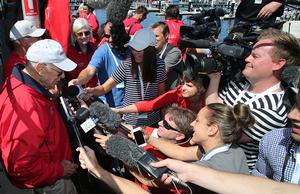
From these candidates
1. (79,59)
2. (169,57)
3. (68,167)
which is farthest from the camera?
(79,59)

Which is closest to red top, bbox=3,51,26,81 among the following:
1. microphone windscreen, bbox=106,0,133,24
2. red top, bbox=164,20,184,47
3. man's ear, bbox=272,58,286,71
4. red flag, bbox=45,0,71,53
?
red flag, bbox=45,0,71,53

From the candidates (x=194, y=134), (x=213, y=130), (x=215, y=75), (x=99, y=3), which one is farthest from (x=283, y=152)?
(x=99, y=3)

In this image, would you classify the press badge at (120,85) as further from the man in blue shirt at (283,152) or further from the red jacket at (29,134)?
the man in blue shirt at (283,152)

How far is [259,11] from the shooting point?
127 inches

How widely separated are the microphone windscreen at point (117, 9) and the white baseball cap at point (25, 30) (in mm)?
649

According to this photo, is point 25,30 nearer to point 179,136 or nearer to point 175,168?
point 179,136

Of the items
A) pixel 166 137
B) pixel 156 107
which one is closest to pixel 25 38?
pixel 156 107

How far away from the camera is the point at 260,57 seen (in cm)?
198

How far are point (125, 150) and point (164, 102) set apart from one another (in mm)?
1237

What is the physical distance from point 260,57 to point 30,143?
1.45m

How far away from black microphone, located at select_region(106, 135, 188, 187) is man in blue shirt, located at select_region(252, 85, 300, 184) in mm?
588

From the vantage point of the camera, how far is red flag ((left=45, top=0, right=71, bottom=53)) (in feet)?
9.37

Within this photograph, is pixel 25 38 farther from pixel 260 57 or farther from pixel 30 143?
pixel 260 57

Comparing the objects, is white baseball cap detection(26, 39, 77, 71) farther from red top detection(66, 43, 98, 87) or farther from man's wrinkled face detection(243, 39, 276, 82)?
red top detection(66, 43, 98, 87)
